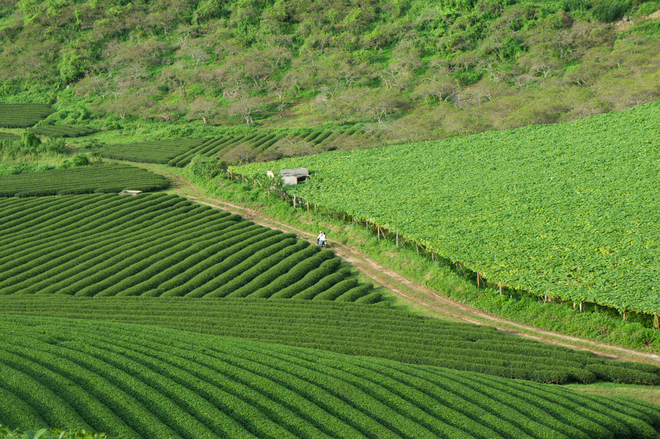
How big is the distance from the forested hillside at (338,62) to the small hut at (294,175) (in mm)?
17915

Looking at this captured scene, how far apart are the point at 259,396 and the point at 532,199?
32483 mm

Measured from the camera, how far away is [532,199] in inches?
1727

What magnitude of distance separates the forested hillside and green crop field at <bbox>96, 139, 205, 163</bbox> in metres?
11.6

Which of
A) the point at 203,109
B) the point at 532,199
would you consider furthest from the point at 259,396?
the point at 203,109

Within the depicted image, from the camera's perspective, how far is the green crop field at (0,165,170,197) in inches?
2280

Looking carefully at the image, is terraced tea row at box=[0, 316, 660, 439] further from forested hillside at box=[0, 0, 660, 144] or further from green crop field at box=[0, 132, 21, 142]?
green crop field at box=[0, 132, 21, 142]

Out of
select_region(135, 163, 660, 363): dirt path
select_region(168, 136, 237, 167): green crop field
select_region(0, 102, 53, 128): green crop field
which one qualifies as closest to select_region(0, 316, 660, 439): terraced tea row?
select_region(135, 163, 660, 363): dirt path

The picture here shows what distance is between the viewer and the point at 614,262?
32812mm

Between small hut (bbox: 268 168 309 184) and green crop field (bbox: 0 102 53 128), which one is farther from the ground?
green crop field (bbox: 0 102 53 128)

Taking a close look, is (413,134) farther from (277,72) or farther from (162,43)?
(162,43)

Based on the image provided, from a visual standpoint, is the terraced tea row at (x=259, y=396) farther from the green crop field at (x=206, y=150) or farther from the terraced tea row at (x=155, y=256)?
the green crop field at (x=206, y=150)

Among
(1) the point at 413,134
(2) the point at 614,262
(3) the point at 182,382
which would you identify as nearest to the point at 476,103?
(1) the point at 413,134

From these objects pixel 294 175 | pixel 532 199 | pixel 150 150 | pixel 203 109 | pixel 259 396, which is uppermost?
pixel 203 109

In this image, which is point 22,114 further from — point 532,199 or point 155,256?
point 532,199
